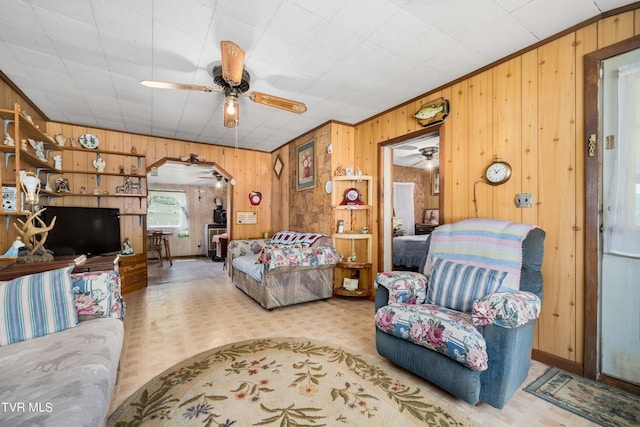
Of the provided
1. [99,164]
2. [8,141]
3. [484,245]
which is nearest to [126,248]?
[99,164]

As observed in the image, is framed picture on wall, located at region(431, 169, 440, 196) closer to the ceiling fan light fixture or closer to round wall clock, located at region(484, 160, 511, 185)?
round wall clock, located at region(484, 160, 511, 185)

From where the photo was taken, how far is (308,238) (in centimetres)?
395

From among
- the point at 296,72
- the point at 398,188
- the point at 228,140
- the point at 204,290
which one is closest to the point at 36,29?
the point at 296,72

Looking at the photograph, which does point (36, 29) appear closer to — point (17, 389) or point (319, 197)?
point (17, 389)

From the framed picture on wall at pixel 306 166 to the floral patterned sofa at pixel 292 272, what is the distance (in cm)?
99

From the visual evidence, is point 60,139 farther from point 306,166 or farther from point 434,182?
point 434,182

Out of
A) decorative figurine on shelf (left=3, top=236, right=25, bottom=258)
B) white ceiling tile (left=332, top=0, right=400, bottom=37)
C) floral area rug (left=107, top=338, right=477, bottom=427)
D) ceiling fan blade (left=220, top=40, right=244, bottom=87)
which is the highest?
white ceiling tile (left=332, top=0, right=400, bottom=37)

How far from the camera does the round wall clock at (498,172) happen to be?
7.93 feet

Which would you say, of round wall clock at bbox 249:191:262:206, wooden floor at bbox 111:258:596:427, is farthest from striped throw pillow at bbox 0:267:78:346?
round wall clock at bbox 249:191:262:206

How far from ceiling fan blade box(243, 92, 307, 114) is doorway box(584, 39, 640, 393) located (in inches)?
89.2

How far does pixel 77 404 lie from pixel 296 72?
2.76 meters

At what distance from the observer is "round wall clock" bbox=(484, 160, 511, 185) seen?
2.42m

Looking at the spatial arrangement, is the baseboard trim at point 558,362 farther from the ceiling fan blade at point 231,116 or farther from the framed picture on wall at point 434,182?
the framed picture on wall at point 434,182

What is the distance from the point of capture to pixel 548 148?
2.19 metres
